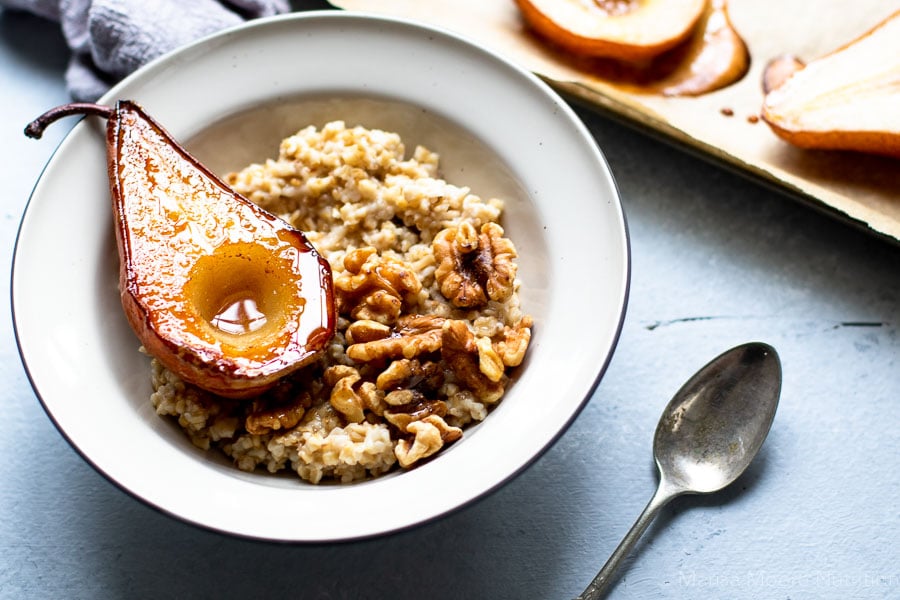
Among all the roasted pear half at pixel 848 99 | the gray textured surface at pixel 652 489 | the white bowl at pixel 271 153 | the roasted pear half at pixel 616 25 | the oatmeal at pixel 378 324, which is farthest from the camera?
the roasted pear half at pixel 616 25

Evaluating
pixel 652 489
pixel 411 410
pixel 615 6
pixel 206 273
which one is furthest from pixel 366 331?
pixel 615 6

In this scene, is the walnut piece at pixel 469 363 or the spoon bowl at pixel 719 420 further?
the spoon bowl at pixel 719 420

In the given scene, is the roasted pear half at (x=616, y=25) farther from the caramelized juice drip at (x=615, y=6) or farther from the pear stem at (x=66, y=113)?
the pear stem at (x=66, y=113)

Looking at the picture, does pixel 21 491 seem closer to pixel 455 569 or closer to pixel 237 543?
pixel 237 543

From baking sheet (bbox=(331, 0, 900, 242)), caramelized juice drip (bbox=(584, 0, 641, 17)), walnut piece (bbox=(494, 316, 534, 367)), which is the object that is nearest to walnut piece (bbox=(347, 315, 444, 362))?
walnut piece (bbox=(494, 316, 534, 367))

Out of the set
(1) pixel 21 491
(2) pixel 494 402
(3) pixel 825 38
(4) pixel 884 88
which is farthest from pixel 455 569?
(3) pixel 825 38

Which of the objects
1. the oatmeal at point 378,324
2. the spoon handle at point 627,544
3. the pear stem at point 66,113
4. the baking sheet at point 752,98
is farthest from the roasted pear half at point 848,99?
the pear stem at point 66,113

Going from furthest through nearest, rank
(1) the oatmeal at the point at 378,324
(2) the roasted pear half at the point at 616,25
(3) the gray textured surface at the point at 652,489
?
(2) the roasted pear half at the point at 616,25, (3) the gray textured surface at the point at 652,489, (1) the oatmeal at the point at 378,324
